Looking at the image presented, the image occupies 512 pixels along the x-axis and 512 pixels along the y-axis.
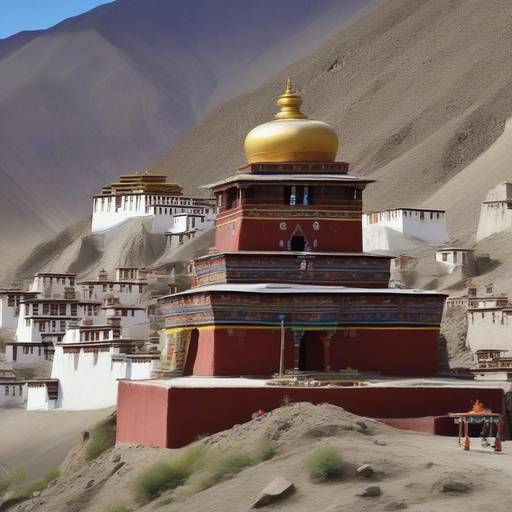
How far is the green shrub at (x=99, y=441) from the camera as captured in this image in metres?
32.6

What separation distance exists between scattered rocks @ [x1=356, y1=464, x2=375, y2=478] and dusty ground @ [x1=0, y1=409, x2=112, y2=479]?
1654 centimetres

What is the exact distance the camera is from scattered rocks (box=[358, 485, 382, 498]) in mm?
21484

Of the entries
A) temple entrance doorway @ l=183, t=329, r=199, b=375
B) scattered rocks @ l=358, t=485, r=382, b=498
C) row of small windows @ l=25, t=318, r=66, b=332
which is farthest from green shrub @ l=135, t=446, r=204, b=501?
row of small windows @ l=25, t=318, r=66, b=332

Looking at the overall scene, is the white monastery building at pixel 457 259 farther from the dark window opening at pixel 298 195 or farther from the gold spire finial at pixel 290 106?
the dark window opening at pixel 298 195

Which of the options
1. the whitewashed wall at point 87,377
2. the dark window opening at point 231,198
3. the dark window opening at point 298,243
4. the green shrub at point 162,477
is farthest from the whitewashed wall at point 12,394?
the green shrub at point 162,477

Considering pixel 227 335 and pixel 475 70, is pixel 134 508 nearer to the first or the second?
pixel 227 335

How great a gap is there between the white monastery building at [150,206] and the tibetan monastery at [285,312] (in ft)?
126

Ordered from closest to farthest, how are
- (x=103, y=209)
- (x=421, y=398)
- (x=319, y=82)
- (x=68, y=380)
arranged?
(x=421, y=398), (x=68, y=380), (x=103, y=209), (x=319, y=82)

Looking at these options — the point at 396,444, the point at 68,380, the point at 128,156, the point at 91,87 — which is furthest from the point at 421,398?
the point at 91,87

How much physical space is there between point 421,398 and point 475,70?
89.3 m

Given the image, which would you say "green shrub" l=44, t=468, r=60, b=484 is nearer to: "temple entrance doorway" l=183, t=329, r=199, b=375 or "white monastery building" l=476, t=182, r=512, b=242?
"temple entrance doorway" l=183, t=329, r=199, b=375

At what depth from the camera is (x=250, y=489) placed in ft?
76.9

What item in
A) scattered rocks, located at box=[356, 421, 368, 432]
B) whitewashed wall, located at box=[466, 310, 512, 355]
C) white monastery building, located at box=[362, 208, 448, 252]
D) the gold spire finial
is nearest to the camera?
scattered rocks, located at box=[356, 421, 368, 432]

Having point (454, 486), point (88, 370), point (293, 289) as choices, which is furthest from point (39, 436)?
point (454, 486)
